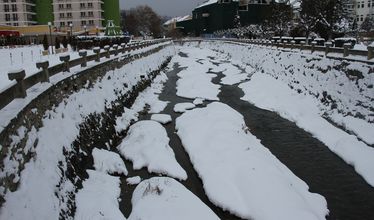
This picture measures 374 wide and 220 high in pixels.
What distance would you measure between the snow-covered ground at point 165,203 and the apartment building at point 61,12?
8920 centimetres

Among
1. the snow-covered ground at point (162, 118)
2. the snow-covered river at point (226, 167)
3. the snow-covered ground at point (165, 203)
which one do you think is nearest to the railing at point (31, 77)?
the snow-covered river at point (226, 167)

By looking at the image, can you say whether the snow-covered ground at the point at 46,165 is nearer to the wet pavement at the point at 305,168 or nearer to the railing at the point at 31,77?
the railing at the point at 31,77

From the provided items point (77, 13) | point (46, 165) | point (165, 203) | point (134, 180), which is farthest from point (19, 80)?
point (77, 13)

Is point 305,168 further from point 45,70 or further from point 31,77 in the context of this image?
point 45,70

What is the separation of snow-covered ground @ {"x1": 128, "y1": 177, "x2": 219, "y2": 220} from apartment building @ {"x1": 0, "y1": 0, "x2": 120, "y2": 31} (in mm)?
89199

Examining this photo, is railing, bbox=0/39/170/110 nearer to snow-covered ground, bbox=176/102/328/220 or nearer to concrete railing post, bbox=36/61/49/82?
concrete railing post, bbox=36/61/49/82

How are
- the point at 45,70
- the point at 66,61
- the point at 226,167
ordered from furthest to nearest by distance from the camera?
1. the point at 66,61
2. the point at 45,70
3. the point at 226,167

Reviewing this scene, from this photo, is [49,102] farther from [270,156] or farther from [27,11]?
[27,11]

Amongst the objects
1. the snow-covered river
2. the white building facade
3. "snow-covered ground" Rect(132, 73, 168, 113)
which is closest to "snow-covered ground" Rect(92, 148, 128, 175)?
the snow-covered river

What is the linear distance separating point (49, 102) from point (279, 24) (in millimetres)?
55745

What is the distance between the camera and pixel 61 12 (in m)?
97.3

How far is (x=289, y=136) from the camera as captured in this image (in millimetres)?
16031

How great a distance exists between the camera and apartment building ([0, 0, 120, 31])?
93125mm

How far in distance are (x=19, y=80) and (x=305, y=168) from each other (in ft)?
28.7
